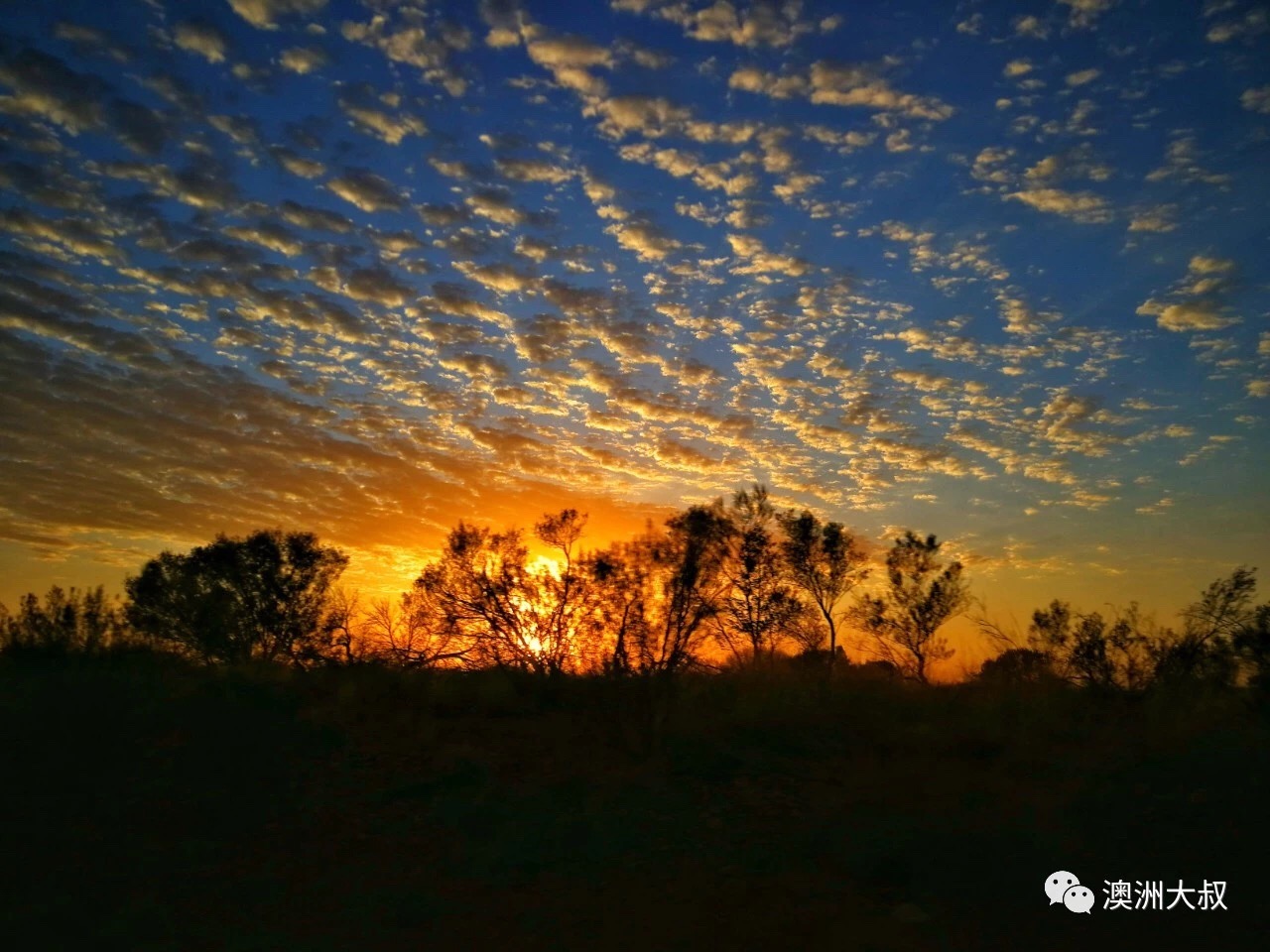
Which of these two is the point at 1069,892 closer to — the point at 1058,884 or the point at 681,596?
the point at 1058,884

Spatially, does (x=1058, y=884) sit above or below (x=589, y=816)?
below

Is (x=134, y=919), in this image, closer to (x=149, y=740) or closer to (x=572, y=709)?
(x=149, y=740)

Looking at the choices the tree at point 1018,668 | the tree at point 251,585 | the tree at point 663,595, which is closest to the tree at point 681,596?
the tree at point 663,595

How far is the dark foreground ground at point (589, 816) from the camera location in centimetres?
683

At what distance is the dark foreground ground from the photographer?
6828 mm

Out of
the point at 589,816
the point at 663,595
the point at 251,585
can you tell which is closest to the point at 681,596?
the point at 663,595

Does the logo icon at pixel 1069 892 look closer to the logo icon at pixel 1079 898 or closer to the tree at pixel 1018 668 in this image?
the logo icon at pixel 1079 898

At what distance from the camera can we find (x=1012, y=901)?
23.5 feet

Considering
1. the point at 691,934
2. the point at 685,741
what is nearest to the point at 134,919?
the point at 691,934

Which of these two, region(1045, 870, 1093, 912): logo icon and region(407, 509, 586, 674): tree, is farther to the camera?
region(407, 509, 586, 674): tree

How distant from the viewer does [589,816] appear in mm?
8820

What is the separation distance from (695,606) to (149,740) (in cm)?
784

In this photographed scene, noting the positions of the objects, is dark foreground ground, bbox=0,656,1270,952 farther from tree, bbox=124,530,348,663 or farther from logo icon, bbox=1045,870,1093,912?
tree, bbox=124,530,348,663

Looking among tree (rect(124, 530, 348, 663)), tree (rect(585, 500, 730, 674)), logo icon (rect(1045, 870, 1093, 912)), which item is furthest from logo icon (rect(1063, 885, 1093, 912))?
tree (rect(124, 530, 348, 663))
